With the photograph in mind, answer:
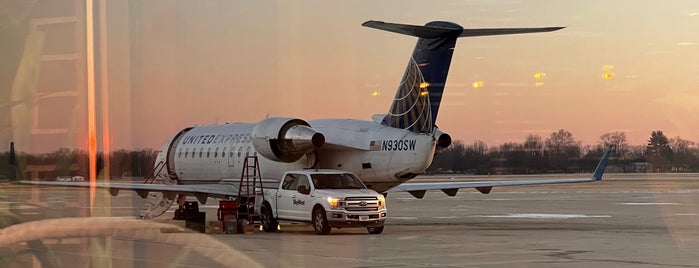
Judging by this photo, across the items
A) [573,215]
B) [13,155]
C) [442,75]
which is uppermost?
[442,75]

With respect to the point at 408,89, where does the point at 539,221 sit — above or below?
below

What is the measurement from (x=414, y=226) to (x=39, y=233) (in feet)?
31.1

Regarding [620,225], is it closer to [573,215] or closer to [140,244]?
[573,215]

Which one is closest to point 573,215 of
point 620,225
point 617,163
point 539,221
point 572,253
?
point 539,221

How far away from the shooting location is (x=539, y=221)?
30.6m

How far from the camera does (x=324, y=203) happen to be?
80.0 feet

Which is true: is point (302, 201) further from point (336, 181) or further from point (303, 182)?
point (336, 181)

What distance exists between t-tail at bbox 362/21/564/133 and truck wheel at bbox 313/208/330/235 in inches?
163

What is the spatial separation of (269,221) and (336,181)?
224 centimetres

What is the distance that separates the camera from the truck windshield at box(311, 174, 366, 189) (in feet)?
83.0

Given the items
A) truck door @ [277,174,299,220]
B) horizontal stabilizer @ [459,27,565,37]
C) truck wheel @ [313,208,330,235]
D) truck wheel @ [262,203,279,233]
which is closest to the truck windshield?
truck door @ [277,174,299,220]

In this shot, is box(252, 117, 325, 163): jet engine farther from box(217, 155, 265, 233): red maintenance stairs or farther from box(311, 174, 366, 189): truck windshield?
box(311, 174, 366, 189): truck windshield

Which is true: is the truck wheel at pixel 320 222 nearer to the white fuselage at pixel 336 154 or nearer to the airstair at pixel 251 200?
the airstair at pixel 251 200

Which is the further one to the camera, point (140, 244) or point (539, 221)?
point (539, 221)
